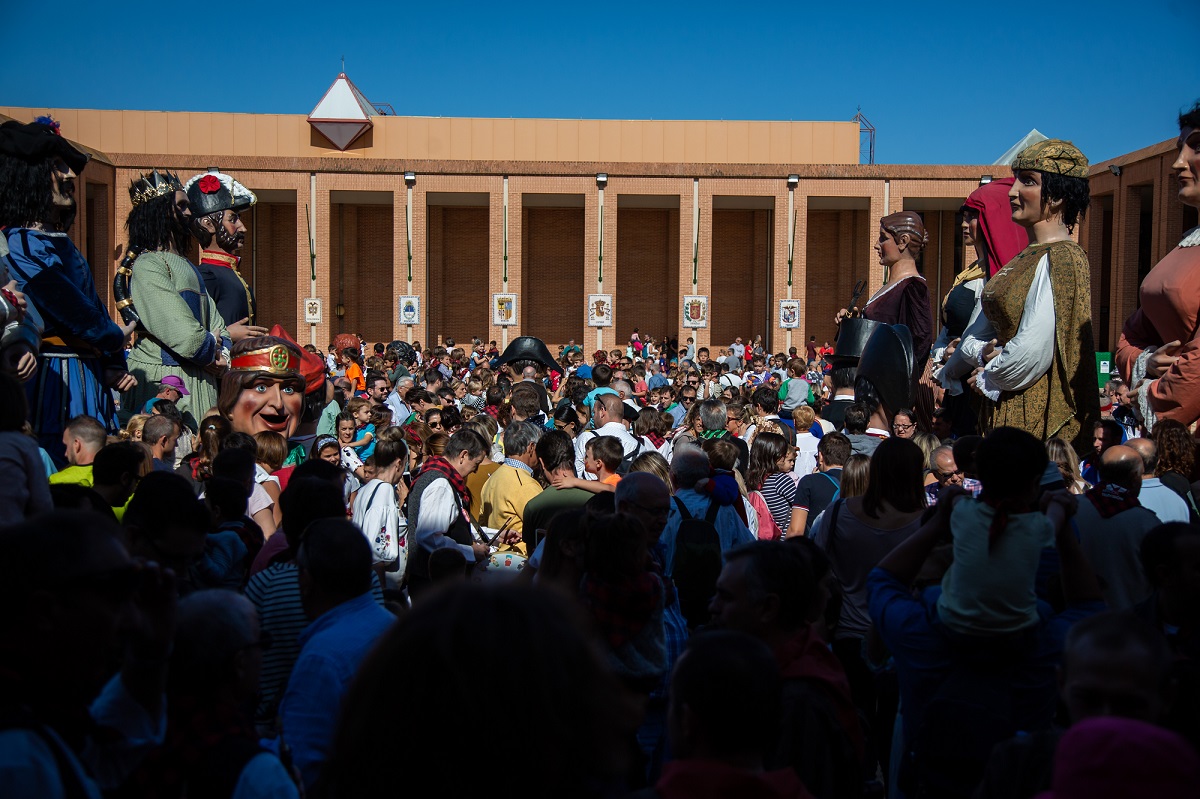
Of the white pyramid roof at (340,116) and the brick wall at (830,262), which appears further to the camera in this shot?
the brick wall at (830,262)

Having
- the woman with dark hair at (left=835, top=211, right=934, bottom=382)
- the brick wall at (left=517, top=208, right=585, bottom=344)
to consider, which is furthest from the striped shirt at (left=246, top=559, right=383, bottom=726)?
the brick wall at (left=517, top=208, right=585, bottom=344)

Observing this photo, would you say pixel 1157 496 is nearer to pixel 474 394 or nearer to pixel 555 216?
pixel 474 394

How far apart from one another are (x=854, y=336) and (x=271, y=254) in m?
35.4

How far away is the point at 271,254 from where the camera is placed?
40.1 m

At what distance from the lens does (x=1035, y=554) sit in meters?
2.95

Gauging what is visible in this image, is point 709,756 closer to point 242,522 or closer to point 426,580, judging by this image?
point 242,522

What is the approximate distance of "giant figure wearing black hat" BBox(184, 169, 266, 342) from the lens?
677 cm

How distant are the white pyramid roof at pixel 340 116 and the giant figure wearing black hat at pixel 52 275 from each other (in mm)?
35622

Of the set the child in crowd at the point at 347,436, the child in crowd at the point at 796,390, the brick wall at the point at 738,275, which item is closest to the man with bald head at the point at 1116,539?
the child in crowd at the point at 347,436

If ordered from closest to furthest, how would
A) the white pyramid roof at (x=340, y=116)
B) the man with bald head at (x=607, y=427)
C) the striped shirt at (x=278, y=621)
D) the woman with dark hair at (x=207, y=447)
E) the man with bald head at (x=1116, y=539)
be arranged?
the striped shirt at (x=278, y=621) → the man with bald head at (x=1116, y=539) → the woman with dark hair at (x=207, y=447) → the man with bald head at (x=607, y=427) → the white pyramid roof at (x=340, y=116)

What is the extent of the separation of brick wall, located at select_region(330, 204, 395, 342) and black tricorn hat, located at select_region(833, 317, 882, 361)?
3368 centimetres

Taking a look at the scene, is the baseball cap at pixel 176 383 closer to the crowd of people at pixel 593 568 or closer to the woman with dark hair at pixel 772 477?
the crowd of people at pixel 593 568

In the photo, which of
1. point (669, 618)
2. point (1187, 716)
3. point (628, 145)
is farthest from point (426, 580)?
point (628, 145)

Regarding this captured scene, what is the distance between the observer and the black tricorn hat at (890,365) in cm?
722
